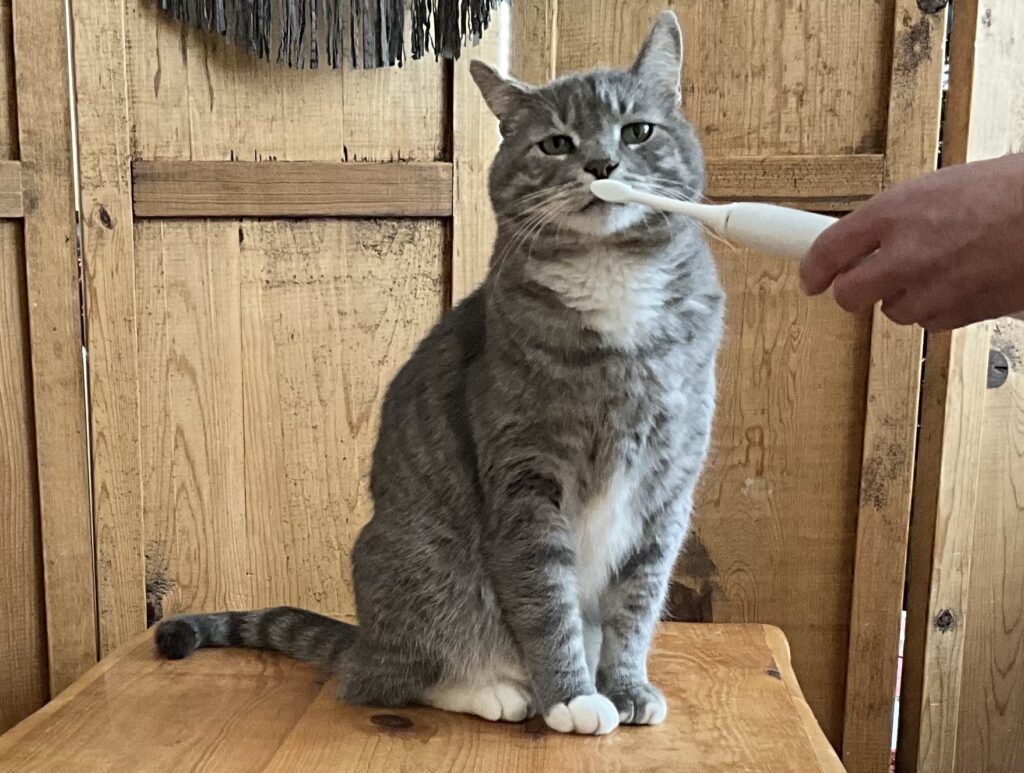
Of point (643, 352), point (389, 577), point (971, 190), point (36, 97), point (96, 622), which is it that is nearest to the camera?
point (971, 190)

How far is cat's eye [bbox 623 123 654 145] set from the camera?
1.06m

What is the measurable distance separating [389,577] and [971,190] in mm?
780

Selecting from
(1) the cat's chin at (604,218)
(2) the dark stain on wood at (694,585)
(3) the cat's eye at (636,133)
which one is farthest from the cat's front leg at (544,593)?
(2) the dark stain on wood at (694,585)

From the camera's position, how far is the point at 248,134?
1.52 metres

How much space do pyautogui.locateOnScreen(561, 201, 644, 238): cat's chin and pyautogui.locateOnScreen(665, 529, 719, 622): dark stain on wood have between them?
0.81 meters

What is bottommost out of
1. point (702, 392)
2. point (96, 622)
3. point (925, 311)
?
point (96, 622)

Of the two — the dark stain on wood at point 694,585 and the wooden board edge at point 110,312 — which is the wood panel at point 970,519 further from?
the wooden board edge at point 110,312

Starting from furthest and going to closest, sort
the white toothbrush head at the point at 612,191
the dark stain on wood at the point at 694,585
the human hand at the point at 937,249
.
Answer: the dark stain on wood at the point at 694,585 < the white toothbrush head at the point at 612,191 < the human hand at the point at 937,249

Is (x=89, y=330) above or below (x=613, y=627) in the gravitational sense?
above

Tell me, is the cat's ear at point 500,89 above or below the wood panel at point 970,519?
above

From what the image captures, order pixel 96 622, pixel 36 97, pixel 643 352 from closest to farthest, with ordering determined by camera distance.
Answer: pixel 643 352 < pixel 36 97 < pixel 96 622

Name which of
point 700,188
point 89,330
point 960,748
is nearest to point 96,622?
point 89,330

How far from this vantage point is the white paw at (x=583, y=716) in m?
1.02

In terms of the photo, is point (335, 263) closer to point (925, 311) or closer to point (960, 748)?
point (925, 311)
